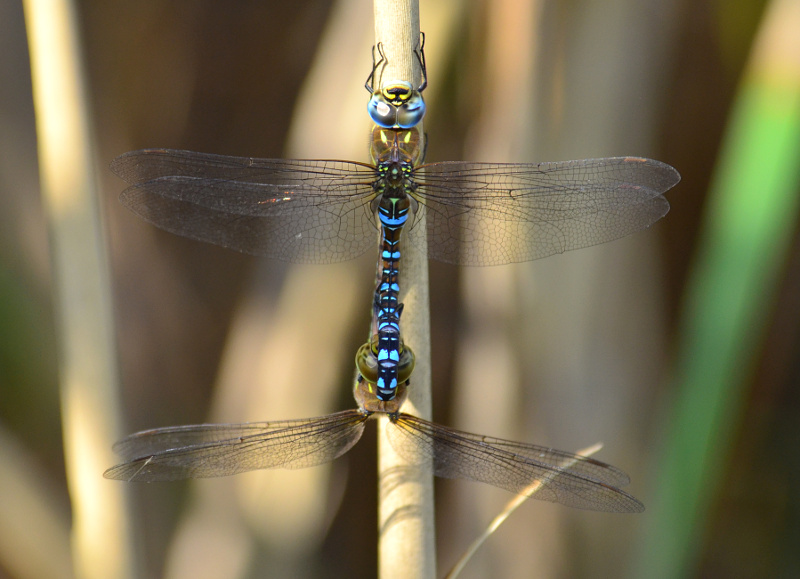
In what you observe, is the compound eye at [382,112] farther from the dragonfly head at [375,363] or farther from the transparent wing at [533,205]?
the dragonfly head at [375,363]

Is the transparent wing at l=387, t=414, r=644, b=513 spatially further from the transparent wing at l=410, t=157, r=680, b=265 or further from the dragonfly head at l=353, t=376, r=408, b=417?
the transparent wing at l=410, t=157, r=680, b=265

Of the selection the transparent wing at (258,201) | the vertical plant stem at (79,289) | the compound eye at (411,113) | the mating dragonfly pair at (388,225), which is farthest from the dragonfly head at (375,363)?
the vertical plant stem at (79,289)

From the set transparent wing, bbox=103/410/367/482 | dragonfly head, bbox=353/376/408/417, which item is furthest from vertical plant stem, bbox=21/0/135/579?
dragonfly head, bbox=353/376/408/417

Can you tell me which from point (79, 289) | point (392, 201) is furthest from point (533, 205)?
point (79, 289)

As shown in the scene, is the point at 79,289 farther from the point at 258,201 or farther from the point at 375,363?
the point at 375,363

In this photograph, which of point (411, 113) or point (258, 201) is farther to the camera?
point (258, 201)

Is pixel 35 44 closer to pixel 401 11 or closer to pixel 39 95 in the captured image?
pixel 39 95

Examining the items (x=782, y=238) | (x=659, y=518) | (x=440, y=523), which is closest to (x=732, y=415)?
(x=659, y=518)

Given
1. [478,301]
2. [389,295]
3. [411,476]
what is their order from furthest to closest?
[478,301] < [389,295] < [411,476]
